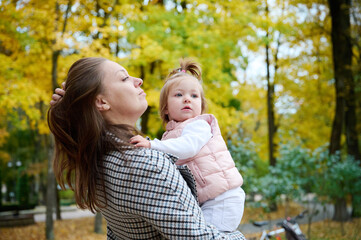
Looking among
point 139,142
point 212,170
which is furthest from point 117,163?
point 212,170

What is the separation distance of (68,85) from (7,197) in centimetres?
3589

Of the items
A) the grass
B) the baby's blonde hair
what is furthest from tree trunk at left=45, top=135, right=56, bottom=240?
the baby's blonde hair

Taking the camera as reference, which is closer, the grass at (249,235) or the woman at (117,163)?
the woman at (117,163)

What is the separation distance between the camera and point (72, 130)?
5.12ft

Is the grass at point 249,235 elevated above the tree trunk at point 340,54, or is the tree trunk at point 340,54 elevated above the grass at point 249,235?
the tree trunk at point 340,54

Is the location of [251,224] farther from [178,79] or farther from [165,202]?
→ [165,202]

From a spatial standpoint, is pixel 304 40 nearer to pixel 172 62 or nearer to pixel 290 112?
pixel 290 112

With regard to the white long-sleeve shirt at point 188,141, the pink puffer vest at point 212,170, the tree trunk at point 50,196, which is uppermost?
the white long-sleeve shirt at point 188,141

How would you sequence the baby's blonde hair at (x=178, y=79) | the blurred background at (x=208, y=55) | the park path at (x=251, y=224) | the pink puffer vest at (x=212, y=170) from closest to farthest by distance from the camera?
1. the pink puffer vest at (x=212, y=170)
2. the baby's blonde hair at (x=178, y=79)
3. the blurred background at (x=208, y=55)
4. the park path at (x=251, y=224)

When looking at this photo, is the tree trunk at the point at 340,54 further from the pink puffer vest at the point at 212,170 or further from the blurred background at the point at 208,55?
the pink puffer vest at the point at 212,170

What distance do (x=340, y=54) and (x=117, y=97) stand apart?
1317cm

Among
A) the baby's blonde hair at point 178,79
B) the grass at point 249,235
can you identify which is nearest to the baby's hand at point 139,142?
the baby's blonde hair at point 178,79

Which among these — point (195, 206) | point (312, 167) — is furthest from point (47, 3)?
point (195, 206)

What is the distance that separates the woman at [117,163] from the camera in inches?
48.6
